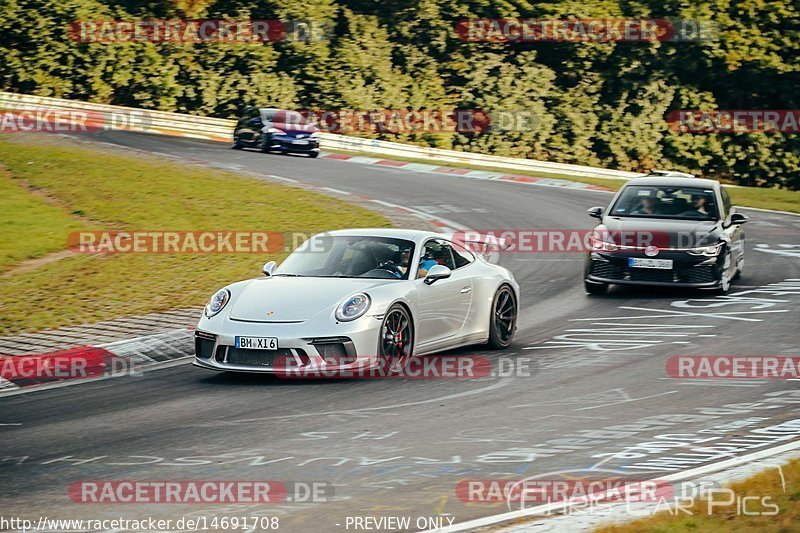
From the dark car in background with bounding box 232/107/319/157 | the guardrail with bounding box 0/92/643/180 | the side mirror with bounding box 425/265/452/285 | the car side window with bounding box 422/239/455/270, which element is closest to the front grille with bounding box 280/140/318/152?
the dark car in background with bounding box 232/107/319/157

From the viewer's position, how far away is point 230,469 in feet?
24.7

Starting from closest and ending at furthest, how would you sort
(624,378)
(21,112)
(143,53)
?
(624,378), (21,112), (143,53)

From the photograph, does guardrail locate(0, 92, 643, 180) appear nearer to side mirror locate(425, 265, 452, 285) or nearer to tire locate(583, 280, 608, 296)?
tire locate(583, 280, 608, 296)

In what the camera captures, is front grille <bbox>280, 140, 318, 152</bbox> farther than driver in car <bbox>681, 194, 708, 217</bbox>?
Yes

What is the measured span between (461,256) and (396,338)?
6.20 ft

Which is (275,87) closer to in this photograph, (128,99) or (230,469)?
(128,99)

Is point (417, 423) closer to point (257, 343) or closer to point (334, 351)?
point (334, 351)

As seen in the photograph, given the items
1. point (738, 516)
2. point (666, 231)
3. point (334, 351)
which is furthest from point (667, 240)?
A: point (738, 516)

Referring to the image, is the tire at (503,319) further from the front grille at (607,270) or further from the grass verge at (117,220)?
the grass verge at (117,220)

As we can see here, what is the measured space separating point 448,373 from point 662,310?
5.05 m

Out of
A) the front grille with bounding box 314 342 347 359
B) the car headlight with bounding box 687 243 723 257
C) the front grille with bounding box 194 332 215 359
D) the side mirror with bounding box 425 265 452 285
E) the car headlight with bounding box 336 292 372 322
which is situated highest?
the side mirror with bounding box 425 265 452 285

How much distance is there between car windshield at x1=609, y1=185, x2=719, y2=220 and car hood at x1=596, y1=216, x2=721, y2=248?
0.82 feet

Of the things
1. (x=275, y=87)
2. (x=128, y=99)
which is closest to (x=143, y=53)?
(x=128, y=99)

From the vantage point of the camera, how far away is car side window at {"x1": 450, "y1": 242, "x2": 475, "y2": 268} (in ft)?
41.4
